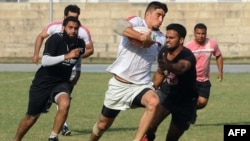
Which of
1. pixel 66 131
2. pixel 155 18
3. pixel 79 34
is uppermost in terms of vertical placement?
pixel 155 18

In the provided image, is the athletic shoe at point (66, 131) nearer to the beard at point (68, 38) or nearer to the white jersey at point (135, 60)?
the beard at point (68, 38)

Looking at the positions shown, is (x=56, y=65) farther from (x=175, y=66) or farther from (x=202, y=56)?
(x=202, y=56)

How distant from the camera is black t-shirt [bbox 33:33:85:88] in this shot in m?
12.5

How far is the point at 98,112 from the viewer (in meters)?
17.6

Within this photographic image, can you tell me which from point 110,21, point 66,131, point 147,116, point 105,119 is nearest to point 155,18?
point 147,116

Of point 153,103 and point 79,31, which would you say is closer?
point 153,103

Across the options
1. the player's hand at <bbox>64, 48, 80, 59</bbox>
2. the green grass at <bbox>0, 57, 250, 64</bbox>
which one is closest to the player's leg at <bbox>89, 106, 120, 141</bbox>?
the player's hand at <bbox>64, 48, 80, 59</bbox>

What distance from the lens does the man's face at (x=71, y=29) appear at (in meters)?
12.4

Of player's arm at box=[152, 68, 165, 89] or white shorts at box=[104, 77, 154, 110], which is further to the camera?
player's arm at box=[152, 68, 165, 89]

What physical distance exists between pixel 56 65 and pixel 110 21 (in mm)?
26548

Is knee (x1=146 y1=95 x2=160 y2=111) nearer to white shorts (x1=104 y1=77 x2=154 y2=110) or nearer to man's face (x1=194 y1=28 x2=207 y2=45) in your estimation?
white shorts (x1=104 y1=77 x2=154 y2=110)

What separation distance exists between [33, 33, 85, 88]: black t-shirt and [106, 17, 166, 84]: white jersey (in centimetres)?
115

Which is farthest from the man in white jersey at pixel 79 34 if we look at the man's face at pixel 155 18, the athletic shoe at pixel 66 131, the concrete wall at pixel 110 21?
the concrete wall at pixel 110 21

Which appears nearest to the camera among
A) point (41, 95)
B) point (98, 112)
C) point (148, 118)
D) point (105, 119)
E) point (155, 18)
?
point (148, 118)
